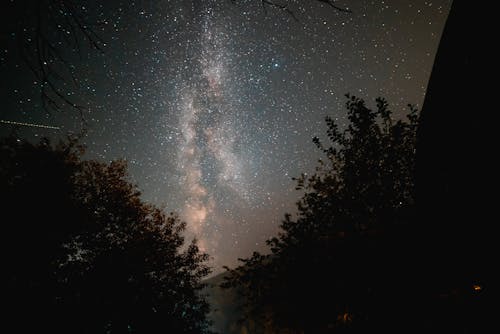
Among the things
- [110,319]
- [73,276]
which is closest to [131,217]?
[73,276]

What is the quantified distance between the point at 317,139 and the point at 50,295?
10864 mm

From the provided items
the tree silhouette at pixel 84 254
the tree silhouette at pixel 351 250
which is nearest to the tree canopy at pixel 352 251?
the tree silhouette at pixel 351 250

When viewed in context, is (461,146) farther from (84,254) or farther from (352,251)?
(84,254)

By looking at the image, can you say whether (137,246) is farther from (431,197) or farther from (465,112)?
(465,112)

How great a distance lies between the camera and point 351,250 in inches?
250

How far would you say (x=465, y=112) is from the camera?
265cm

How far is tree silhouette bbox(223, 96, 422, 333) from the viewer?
5805 mm

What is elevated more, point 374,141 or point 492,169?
point 374,141

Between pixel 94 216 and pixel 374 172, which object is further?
pixel 94 216

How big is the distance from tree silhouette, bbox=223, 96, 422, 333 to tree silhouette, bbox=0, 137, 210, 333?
13.4ft

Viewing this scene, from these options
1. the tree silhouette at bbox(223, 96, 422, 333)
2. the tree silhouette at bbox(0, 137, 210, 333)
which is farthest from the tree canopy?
the tree silhouette at bbox(0, 137, 210, 333)

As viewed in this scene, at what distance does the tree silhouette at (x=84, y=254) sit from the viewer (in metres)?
7.65

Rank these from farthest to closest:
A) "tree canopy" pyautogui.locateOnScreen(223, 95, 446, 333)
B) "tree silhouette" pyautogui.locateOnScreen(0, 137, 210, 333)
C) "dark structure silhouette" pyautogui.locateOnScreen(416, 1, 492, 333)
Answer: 1. "tree silhouette" pyautogui.locateOnScreen(0, 137, 210, 333)
2. "tree canopy" pyautogui.locateOnScreen(223, 95, 446, 333)
3. "dark structure silhouette" pyautogui.locateOnScreen(416, 1, 492, 333)

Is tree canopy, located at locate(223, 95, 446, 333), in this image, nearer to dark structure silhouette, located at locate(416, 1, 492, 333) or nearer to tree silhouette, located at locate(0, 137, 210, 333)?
dark structure silhouette, located at locate(416, 1, 492, 333)
